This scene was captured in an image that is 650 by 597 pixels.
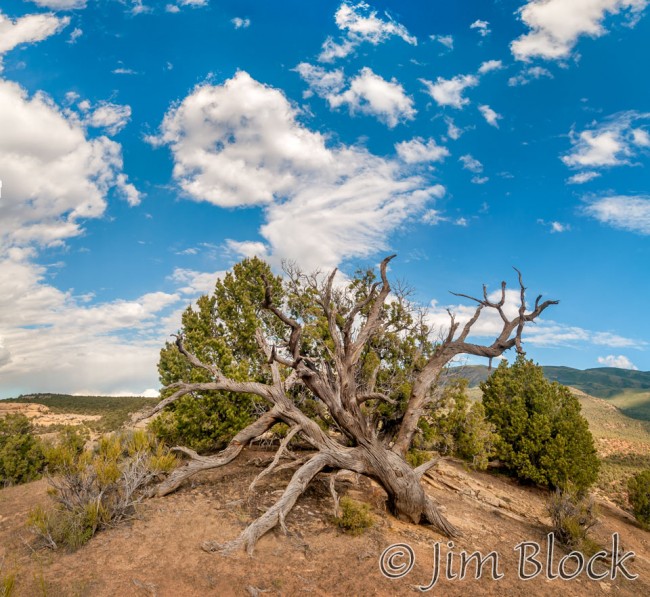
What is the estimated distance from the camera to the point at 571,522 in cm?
962

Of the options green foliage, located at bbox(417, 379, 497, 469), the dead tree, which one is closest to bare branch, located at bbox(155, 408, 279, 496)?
the dead tree

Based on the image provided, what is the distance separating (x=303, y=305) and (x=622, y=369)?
22694cm

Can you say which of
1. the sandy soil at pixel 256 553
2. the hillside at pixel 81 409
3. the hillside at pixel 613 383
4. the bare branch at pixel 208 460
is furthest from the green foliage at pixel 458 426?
the hillside at pixel 613 383

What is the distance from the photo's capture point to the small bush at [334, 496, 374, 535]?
8117mm

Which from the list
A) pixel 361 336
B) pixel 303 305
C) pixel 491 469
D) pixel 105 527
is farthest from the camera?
pixel 491 469

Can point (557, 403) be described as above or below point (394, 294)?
below

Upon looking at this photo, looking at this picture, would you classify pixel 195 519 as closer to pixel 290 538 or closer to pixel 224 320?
pixel 290 538

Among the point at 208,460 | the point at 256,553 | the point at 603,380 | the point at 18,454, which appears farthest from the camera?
the point at 603,380

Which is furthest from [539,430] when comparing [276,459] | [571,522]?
[276,459]

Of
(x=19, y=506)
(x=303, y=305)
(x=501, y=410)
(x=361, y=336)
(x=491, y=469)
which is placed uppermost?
(x=303, y=305)

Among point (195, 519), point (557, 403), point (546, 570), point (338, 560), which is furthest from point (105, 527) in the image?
point (557, 403)

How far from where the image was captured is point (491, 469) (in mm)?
19250

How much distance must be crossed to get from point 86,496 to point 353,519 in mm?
5086

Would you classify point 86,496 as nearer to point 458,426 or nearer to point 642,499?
point 458,426
